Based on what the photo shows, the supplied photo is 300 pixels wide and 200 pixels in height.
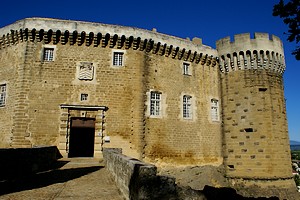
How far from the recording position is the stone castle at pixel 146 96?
13484mm

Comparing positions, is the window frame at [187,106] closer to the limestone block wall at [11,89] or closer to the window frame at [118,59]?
the window frame at [118,59]

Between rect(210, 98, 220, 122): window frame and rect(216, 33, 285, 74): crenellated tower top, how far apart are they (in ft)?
7.42

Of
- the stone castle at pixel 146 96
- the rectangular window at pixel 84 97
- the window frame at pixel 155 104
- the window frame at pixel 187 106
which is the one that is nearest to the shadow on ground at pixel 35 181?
the stone castle at pixel 146 96

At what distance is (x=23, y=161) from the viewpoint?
8.42 m

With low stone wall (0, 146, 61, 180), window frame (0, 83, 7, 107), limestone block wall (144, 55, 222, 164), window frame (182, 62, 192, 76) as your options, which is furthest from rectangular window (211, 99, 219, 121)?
window frame (0, 83, 7, 107)

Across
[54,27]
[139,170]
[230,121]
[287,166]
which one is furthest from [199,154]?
[139,170]

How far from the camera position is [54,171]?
30.9 ft

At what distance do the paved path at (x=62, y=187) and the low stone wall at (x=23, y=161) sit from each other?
372 millimetres

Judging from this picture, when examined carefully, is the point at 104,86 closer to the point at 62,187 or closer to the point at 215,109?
the point at 215,109

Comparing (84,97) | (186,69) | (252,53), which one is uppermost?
(252,53)

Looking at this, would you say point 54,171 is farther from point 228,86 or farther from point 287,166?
point 287,166

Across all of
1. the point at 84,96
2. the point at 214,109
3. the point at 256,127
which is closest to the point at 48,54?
the point at 84,96

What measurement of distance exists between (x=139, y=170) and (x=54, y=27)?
11.7m

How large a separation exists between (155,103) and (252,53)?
7.24 meters
